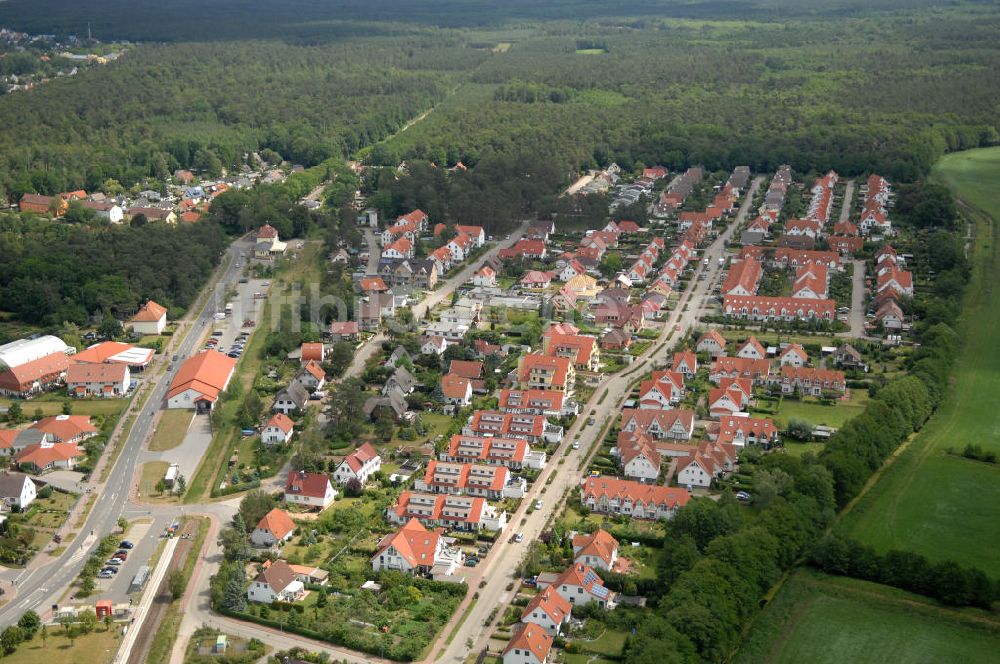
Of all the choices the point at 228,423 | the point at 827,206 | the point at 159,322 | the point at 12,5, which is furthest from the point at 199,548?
the point at 12,5

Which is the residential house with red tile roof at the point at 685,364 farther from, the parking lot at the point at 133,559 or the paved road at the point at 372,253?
the parking lot at the point at 133,559

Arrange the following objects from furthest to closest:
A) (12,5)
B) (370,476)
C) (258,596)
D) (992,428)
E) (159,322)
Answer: (12,5)
(159,322)
(992,428)
(370,476)
(258,596)

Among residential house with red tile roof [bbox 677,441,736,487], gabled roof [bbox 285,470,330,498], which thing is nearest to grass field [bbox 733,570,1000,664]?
residential house with red tile roof [bbox 677,441,736,487]

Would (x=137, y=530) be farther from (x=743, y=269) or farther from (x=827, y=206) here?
(x=827, y=206)

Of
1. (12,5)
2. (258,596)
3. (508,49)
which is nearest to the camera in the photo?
(258,596)

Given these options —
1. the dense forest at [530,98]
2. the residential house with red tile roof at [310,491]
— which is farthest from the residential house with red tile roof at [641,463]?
the dense forest at [530,98]

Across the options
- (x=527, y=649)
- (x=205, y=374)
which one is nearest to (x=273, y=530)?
(x=527, y=649)
